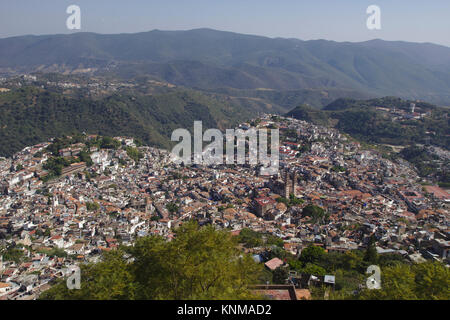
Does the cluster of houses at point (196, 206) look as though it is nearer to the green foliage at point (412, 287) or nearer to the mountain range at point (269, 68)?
the green foliage at point (412, 287)

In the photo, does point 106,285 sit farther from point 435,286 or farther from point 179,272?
point 435,286

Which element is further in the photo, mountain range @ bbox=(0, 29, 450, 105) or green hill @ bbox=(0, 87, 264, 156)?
mountain range @ bbox=(0, 29, 450, 105)

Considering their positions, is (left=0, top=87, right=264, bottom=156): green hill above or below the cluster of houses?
above

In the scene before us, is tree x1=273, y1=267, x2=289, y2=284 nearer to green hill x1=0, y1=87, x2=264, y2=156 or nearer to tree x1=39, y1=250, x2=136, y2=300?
tree x1=39, y1=250, x2=136, y2=300

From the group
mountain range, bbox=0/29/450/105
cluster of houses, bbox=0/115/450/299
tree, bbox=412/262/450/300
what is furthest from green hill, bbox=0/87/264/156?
mountain range, bbox=0/29/450/105

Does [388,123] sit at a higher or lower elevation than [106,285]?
higher

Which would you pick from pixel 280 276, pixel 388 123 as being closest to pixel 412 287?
pixel 280 276

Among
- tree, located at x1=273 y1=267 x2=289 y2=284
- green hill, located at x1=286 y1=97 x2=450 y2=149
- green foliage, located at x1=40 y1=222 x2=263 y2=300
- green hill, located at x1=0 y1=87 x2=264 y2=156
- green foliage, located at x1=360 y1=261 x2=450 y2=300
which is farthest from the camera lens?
green hill, located at x1=286 y1=97 x2=450 y2=149

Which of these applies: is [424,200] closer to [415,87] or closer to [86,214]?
[86,214]
